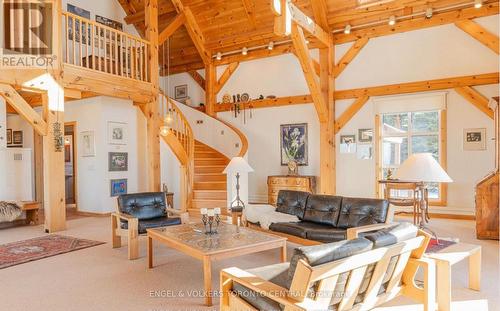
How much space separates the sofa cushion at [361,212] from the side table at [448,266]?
2.67 ft

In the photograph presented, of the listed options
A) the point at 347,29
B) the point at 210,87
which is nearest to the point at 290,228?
the point at 347,29

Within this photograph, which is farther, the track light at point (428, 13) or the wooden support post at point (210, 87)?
the wooden support post at point (210, 87)

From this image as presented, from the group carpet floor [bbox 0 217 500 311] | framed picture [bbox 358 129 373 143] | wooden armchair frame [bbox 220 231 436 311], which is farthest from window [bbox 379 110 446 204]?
wooden armchair frame [bbox 220 231 436 311]

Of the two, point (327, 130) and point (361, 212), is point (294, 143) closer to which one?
point (327, 130)

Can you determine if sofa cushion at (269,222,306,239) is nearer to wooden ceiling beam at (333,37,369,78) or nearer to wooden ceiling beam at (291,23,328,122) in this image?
wooden ceiling beam at (291,23,328,122)

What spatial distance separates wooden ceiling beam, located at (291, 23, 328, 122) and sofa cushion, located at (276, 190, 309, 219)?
3.10m

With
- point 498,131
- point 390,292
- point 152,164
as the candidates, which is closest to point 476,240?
point 498,131

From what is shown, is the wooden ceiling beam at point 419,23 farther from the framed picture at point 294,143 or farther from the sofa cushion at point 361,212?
the sofa cushion at point 361,212

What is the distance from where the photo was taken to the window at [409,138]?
7645 mm

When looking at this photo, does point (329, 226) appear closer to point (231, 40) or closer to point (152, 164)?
point (152, 164)

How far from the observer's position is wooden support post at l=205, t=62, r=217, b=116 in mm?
10891

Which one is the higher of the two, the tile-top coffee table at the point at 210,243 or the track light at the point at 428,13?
the track light at the point at 428,13

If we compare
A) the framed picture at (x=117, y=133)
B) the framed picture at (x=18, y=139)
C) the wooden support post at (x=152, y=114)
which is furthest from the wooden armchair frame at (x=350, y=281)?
the framed picture at (x=18, y=139)

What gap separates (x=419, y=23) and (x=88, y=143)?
7729 mm
